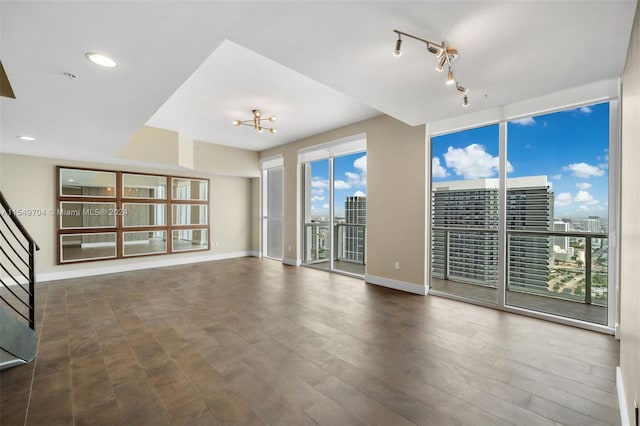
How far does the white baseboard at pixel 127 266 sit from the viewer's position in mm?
5688

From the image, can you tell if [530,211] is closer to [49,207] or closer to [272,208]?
[272,208]

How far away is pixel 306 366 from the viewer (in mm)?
2482

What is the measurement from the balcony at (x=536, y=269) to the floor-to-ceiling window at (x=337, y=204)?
1.87m

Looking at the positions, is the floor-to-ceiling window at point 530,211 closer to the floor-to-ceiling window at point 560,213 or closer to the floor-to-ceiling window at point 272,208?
the floor-to-ceiling window at point 560,213

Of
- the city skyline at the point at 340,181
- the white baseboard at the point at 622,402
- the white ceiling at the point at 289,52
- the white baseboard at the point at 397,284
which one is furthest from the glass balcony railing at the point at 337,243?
the white baseboard at the point at 622,402

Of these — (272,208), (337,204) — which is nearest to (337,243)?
(337,204)

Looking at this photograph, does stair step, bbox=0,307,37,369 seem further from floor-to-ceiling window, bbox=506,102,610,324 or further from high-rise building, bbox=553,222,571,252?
high-rise building, bbox=553,222,571,252

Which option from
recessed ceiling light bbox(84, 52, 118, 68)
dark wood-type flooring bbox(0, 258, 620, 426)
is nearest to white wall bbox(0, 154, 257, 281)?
dark wood-type flooring bbox(0, 258, 620, 426)

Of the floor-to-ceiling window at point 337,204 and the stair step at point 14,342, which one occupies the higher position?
the floor-to-ceiling window at point 337,204

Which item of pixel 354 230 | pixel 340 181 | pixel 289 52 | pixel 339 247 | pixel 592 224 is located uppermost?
pixel 289 52

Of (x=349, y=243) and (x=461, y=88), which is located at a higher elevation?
(x=461, y=88)

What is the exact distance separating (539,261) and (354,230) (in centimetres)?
327

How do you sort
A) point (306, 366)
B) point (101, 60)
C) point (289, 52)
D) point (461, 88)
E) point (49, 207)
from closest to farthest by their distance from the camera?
point (101, 60) < point (289, 52) < point (306, 366) < point (461, 88) < point (49, 207)

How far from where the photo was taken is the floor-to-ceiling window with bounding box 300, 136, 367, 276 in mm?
5988
